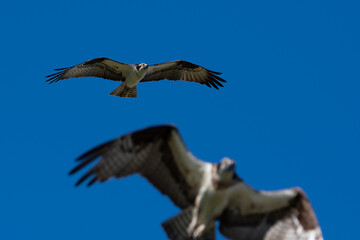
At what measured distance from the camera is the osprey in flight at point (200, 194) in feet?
34.1

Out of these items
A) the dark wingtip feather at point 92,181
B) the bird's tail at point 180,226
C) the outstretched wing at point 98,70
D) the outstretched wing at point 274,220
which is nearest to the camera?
the dark wingtip feather at point 92,181

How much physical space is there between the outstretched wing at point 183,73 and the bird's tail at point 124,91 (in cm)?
54

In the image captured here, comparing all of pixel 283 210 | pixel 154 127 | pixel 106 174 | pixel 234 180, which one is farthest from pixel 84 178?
pixel 283 210

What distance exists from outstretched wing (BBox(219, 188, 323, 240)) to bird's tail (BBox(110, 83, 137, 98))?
33.3 feet

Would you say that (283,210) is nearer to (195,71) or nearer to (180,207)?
(180,207)

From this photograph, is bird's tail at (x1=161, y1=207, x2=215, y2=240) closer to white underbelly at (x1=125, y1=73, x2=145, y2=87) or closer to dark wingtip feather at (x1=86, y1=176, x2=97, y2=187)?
dark wingtip feather at (x1=86, y1=176, x2=97, y2=187)

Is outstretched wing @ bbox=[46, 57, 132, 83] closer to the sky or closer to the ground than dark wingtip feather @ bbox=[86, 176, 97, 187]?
closer to the sky

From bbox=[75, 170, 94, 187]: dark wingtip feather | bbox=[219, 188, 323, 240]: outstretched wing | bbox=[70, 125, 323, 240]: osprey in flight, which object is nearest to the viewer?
bbox=[75, 170, 94, 187]: dark wingtip feather

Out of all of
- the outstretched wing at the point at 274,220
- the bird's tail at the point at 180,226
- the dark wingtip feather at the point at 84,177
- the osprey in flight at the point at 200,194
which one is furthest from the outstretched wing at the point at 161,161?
the outstretched wing at the point at 274,220

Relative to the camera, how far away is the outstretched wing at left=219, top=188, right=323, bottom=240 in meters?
10.7

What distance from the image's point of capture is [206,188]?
10391 mm

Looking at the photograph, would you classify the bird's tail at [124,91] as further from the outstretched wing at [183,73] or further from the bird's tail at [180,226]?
the bird's tail at [180,226]

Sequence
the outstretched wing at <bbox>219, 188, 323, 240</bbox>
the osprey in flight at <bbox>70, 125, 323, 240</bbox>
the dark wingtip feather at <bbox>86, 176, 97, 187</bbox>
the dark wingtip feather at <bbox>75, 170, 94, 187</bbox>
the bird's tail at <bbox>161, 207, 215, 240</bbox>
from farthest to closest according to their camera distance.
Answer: the outstretched wing at <bbox>219, 188, 323, 240</bbox>
the bird's tail at <bbox>161, 207, 215, 240</bbox>
the osprey in flight at <bbox>70, 125, 323, 240</bbox>
the dark wingtip feather at <bbox>86, 176, 97, 187</bbox>
the dark wingtip feather at <bbox>75, 170, 94, 187</bbox>

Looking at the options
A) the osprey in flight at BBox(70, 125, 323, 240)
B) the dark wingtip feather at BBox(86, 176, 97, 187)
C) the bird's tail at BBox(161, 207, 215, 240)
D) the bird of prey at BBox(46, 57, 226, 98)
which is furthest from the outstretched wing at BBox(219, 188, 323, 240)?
the bird of prey at BBox(46, 57, 226, 98)
